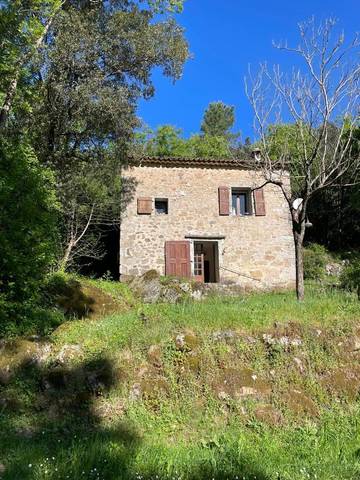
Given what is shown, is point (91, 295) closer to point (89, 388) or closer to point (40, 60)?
point (89, 388)

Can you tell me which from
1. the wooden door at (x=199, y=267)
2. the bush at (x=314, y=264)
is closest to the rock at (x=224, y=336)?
the wooden door at (x=199, y=267)

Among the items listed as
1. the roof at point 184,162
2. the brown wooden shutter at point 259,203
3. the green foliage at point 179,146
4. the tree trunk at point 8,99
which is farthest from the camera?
the green foliage at point 179,146

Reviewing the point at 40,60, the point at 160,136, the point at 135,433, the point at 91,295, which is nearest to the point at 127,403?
the point at 135,433

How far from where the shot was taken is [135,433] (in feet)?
17.6

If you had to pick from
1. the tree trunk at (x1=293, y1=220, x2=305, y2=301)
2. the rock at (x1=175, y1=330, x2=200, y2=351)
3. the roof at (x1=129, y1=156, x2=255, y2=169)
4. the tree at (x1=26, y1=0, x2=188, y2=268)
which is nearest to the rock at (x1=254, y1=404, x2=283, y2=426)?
the rock at (x1=175, y1=330, x2=200, y2=351)

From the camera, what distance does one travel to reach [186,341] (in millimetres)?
6785

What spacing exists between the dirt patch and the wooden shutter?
33.4ft

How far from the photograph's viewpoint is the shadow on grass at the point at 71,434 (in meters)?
4.29

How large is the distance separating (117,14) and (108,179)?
5.55 m

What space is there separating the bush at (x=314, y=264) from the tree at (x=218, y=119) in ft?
75.7

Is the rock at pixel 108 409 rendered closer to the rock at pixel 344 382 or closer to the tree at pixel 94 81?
the rock at pixel 344 382

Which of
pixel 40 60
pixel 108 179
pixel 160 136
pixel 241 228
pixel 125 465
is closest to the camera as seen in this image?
pixel 125 465

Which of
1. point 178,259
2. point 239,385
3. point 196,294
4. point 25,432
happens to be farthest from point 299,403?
point 178,259

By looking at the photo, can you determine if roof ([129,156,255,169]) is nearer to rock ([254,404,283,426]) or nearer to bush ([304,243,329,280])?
bush ([304,243,329,280])
